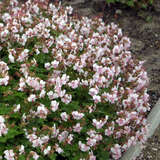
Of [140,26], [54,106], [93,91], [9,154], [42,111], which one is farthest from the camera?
[140,26]

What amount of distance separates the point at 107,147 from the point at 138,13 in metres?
4.45

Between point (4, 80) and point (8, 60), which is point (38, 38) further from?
point (4, 80)

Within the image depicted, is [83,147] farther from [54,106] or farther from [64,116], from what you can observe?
[54,106]

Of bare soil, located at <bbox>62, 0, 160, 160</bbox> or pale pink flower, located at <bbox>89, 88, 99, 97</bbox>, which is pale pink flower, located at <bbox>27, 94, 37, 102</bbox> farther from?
bare soil, located at <bbox>62, 0, 160, 160</bbox>

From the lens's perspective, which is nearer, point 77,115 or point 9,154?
point 9,154

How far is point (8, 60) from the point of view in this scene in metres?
3.92

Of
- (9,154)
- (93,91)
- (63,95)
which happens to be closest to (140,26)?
(93,91)

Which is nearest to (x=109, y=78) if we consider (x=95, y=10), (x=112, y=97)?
(x=112, y=97)

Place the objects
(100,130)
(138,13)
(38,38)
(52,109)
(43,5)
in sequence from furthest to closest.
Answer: (138,13) < (43,5) < (38,38) < (100,130) < (52,109)

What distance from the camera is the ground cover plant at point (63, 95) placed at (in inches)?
131

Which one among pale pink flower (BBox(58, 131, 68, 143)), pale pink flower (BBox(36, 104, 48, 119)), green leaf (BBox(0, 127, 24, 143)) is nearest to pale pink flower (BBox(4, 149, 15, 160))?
green leaf (BBox(0, 127, 24, 143))

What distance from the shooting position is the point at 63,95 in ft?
11.5

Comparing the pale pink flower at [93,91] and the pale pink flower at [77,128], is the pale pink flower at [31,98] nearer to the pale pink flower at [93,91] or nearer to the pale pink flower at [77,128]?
the pale pink flower at [77,128]

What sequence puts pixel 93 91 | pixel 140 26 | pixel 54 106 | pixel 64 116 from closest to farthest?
pixel 54 106 < pixel 64 116 < pixel 93 91 < pixel 140 26
